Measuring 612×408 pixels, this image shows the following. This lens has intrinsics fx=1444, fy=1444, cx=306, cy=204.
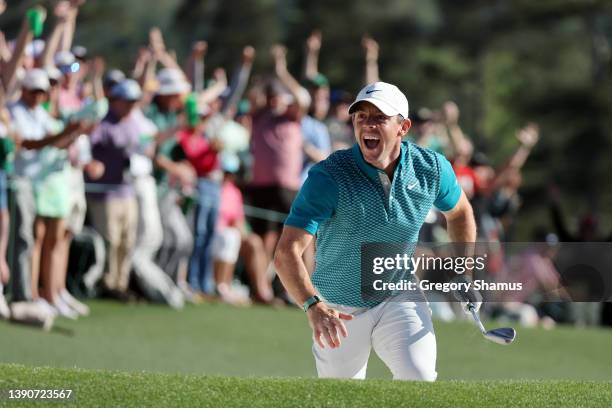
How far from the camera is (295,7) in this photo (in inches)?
2371

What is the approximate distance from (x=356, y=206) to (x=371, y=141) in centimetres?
34

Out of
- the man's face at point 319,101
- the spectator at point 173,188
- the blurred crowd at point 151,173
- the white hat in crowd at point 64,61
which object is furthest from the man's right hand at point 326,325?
the man's face at point 319,101

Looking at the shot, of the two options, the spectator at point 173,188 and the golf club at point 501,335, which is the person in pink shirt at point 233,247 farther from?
the golf club at point 501,335

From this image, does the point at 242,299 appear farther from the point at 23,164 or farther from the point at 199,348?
the point at 23,164

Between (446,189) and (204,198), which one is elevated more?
(446,189)

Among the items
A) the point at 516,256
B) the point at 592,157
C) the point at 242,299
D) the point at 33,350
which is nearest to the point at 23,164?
the point at 33,350

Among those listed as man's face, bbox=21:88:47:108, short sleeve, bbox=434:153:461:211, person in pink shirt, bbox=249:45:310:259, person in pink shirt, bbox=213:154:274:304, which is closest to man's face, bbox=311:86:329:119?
person in pink shirt, bbox=249:45:310:259

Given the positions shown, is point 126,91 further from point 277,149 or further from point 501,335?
point 501,335

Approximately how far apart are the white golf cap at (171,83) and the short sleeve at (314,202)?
286 inches

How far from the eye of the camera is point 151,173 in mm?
14195

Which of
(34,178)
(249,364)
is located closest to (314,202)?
(34,178)

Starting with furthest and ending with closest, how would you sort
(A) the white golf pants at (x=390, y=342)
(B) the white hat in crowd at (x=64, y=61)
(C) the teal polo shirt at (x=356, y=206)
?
(B) the white hat in crowd at (x=64, y=61), (A) the white golf pants at (x=390, y=342), (C) the teal polo shirt at (x=356, y=206)

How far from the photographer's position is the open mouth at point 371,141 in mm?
7426

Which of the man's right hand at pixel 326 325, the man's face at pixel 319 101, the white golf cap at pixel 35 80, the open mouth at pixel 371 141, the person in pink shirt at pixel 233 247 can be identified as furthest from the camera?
the man's face at pixel 319 101
